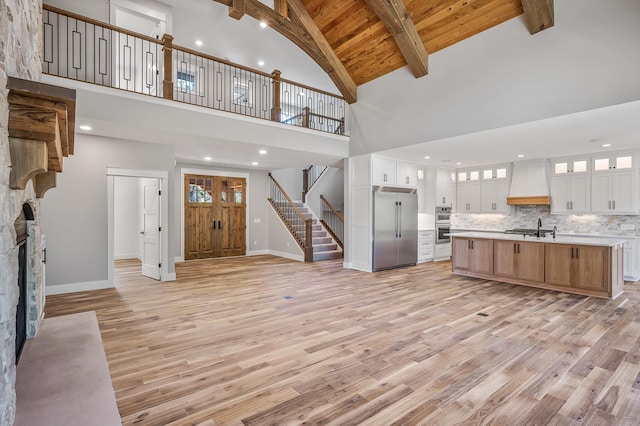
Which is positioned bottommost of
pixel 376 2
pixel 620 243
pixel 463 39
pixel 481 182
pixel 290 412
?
pixel 290 412

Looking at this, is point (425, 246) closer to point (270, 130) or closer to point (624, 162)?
point (624, 162)

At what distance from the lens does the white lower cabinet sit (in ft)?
27.0

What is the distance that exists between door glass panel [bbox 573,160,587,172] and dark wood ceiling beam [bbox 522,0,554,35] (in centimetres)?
394

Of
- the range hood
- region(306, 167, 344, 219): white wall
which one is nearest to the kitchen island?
the range hood

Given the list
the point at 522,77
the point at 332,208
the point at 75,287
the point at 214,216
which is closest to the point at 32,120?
the point at 75,287

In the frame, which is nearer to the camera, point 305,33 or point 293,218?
point 305,33

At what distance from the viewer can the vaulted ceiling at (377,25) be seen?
480 cm

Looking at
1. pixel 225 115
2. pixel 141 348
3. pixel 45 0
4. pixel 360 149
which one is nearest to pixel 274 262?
pixel 360 149

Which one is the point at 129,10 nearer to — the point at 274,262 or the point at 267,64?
the point at 267,64

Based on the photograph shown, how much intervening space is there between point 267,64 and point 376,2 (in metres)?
4.39

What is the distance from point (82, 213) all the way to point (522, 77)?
7203 mm

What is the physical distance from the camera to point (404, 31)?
5328mm

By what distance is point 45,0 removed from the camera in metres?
5.13

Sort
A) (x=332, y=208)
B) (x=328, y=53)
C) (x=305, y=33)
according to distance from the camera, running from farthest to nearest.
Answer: (x=332, y=208), (x=328, y=53), (x=305, y=33)
